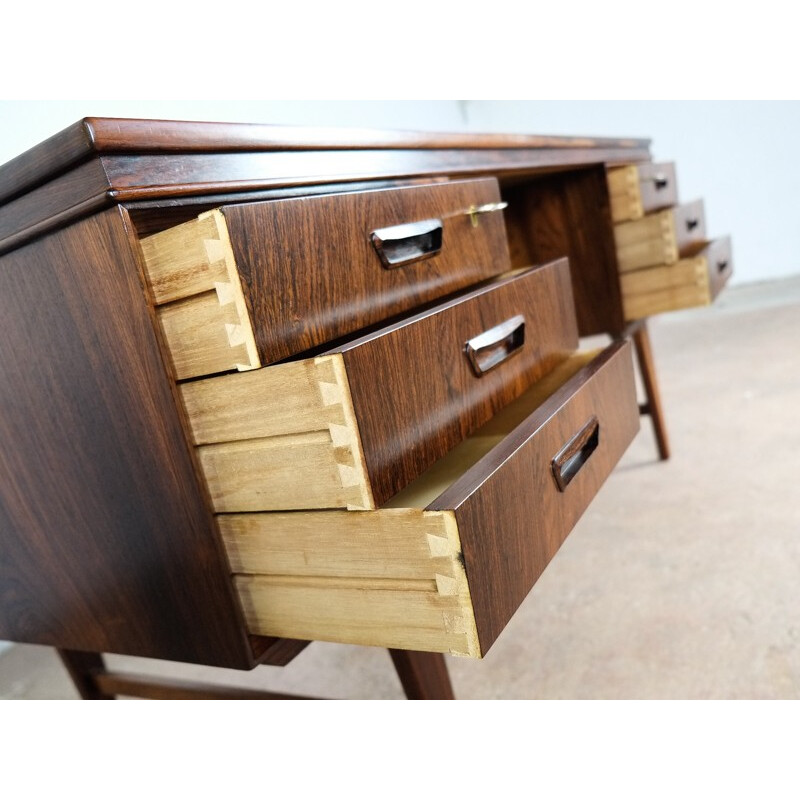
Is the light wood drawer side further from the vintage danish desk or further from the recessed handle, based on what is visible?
the recessed handle

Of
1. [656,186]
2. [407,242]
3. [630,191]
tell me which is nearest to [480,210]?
[407,242]

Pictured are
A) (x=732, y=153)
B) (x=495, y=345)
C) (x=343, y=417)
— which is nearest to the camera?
(x=343, y=417)

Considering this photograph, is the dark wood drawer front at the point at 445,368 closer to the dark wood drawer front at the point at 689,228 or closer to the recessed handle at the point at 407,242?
the recessed handle at the point at 407,242

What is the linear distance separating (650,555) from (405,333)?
941mm

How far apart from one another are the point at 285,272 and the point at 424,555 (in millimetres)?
204

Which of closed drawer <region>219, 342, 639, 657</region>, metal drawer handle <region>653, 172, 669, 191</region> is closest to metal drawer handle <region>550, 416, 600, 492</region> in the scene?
closed drawer <region>219, 342, 639, 657</region>

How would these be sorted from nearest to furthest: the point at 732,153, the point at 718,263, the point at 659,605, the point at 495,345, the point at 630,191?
the point at 495,345 → the point at 659,605 → the point at 630,191 → the point at 718,263 → the point at 732,153

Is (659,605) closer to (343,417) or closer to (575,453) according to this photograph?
(575,453)

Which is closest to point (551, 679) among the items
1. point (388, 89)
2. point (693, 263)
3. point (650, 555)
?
point (650, 555)

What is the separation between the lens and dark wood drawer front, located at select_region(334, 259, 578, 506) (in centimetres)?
49

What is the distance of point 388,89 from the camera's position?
6.36ft

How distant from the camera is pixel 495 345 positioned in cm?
67

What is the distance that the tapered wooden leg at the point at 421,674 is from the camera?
69 centimetres

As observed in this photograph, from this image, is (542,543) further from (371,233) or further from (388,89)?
(388,89)
